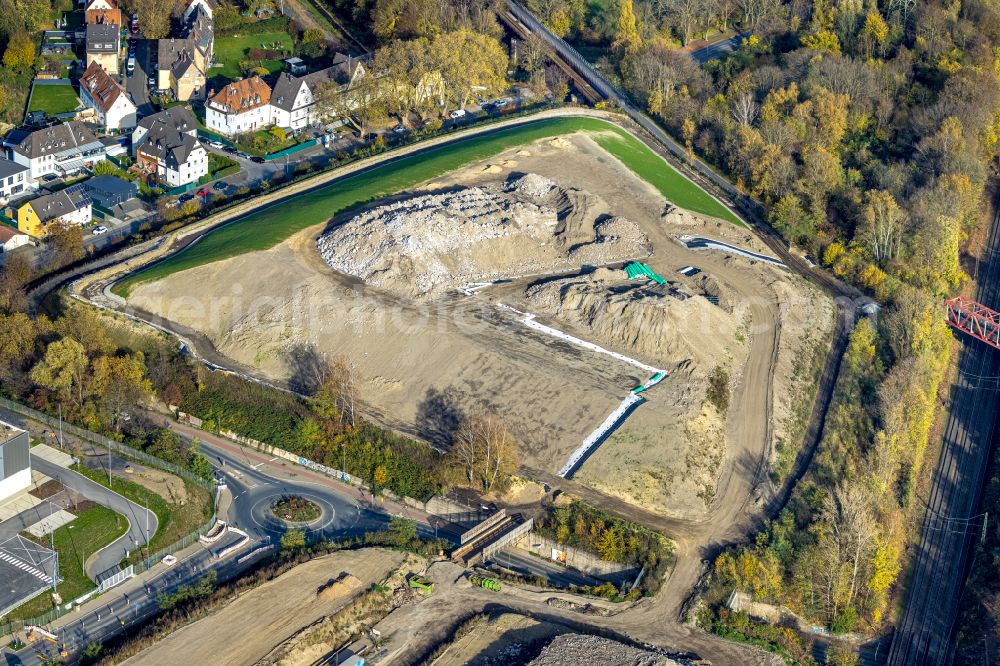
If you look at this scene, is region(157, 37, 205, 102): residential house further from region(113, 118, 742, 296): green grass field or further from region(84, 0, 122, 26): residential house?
region(113, 118, 742, 296): green grass field

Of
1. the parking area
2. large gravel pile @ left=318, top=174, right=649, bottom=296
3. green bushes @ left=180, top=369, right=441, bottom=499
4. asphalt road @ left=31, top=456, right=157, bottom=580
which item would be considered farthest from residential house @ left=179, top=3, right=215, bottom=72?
the parking area

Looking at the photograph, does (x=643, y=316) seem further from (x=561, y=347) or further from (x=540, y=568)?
(x=540, y=568)

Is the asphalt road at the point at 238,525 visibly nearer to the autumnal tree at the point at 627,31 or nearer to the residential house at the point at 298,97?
the residential house at the point at 298,97

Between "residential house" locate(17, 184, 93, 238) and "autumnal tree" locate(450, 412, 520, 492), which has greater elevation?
"residential house" locate(17, 184, 93, 238)

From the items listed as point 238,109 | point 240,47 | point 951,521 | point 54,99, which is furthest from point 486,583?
point 240,47

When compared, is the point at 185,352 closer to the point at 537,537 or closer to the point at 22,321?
the point at 22,321
